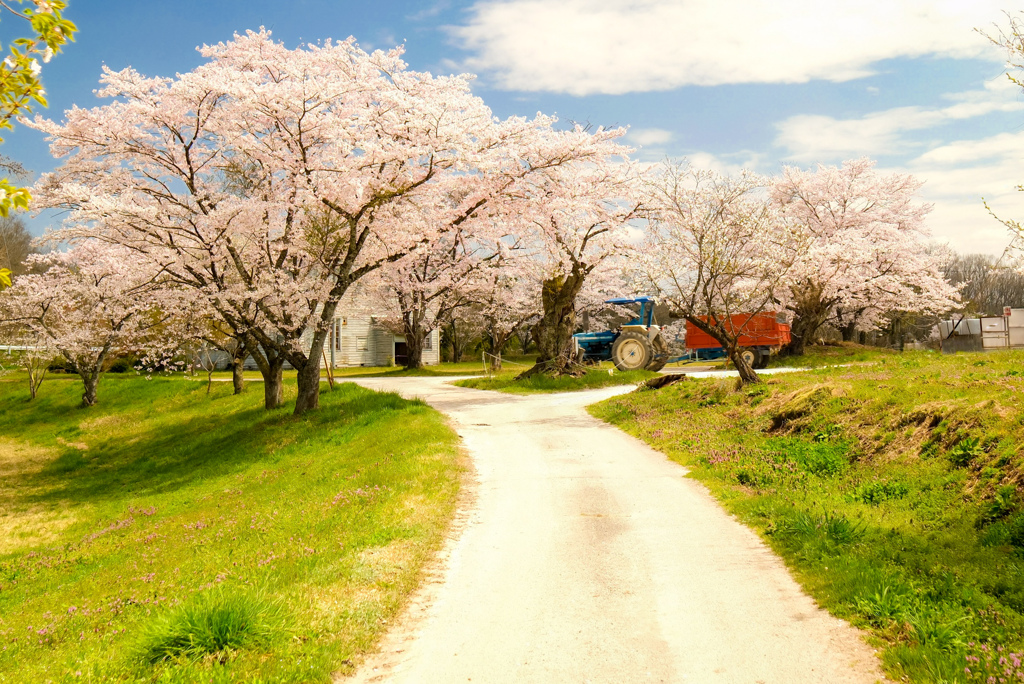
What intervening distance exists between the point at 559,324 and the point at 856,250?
1649 centimetres

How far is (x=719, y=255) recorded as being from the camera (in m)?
20.0

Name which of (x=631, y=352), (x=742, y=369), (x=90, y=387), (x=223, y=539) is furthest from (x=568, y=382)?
(x=90, y=387)

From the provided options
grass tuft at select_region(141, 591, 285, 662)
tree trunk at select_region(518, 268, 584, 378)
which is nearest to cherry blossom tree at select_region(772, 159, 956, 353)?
tree trunk at select_region(518, 268, 584, 378)

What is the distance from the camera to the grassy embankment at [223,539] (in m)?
6.14

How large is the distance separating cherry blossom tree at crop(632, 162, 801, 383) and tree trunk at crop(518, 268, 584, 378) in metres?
4.31

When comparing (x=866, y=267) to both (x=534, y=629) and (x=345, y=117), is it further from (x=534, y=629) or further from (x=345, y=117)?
(x=534, y=629)

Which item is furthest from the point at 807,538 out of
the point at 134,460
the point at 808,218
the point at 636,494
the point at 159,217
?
the point at 808,218

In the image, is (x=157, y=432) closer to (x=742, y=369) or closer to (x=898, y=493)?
(x=742, y=369)

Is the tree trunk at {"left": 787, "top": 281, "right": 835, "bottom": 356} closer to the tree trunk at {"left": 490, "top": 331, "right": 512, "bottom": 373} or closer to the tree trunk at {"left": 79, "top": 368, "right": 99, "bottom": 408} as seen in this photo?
the tree trunk at {"left": 490, "top": 331, "right": 512, "bottom": 373}

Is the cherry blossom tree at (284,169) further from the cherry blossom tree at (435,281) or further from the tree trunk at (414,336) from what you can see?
the tree trunk at (414,336)

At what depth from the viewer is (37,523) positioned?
59.9 feet

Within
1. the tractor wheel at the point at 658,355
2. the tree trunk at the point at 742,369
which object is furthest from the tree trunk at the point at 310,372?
the tractor wheel at the point at 658,355

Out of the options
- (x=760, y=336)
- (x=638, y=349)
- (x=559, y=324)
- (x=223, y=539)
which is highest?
(x=559, y=324)

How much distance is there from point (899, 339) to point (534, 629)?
58060 millimetres
